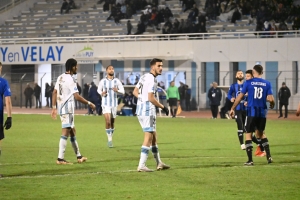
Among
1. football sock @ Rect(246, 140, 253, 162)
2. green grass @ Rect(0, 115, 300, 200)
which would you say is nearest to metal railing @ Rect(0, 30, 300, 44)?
green grass @ Rect(0, 115, 300, 200)

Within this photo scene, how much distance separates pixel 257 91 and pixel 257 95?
0.28 ft

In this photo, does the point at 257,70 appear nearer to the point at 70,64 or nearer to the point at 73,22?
the point at 70,64

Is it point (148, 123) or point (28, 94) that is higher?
point (148, 123)

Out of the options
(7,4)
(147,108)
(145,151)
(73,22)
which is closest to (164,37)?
(73,22)

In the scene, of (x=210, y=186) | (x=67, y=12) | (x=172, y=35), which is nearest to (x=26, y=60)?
(x=67, y=12)

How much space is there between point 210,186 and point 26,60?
3957 cm

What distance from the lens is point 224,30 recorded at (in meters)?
44.6

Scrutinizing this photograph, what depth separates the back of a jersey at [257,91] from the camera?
14.3m

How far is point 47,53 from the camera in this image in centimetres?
4853

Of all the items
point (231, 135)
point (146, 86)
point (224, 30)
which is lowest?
point (231, 135)

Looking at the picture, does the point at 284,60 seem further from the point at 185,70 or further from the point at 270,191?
the point at 270,191

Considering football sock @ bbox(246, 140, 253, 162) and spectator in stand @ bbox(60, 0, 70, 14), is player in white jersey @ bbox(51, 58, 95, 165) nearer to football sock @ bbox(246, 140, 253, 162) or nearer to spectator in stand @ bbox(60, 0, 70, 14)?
football sock @ bbox(246, 140, 253, 162)

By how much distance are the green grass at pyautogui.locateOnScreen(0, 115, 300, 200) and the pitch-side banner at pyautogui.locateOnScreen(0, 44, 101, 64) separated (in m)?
24.5

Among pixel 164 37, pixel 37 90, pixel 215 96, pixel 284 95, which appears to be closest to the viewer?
pixel 284 95
